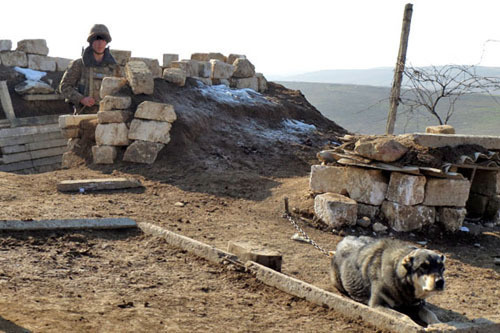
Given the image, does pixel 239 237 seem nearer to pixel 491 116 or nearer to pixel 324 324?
pixel 324 324

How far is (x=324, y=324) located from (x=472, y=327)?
1165 millimetres

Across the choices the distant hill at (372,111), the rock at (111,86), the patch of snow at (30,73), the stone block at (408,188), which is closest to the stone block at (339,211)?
the stone block at (408,188)

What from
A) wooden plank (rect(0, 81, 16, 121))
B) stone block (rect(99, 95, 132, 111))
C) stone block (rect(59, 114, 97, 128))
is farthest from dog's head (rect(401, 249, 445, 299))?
wooden plank (rect(0, 81, 16, 121))

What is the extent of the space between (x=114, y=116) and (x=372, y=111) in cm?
2460

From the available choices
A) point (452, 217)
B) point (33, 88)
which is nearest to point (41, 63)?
point (33, 88)

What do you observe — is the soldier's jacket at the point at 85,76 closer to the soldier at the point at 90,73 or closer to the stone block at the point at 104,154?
the soldier at the point at 90,73

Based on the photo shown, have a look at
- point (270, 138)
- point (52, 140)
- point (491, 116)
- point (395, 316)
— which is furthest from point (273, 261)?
point (491, 116)

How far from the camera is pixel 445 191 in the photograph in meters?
7.48

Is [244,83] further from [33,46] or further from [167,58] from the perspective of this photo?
[33,46]

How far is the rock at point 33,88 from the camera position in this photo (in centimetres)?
1443

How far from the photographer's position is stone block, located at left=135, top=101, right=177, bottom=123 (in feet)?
33.5

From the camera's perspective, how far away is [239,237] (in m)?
6.80

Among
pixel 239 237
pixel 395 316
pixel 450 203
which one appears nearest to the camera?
pixel 395 316

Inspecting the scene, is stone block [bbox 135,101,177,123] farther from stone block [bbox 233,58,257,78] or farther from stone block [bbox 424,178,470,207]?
stone block [bbox 424,178,470,207]
